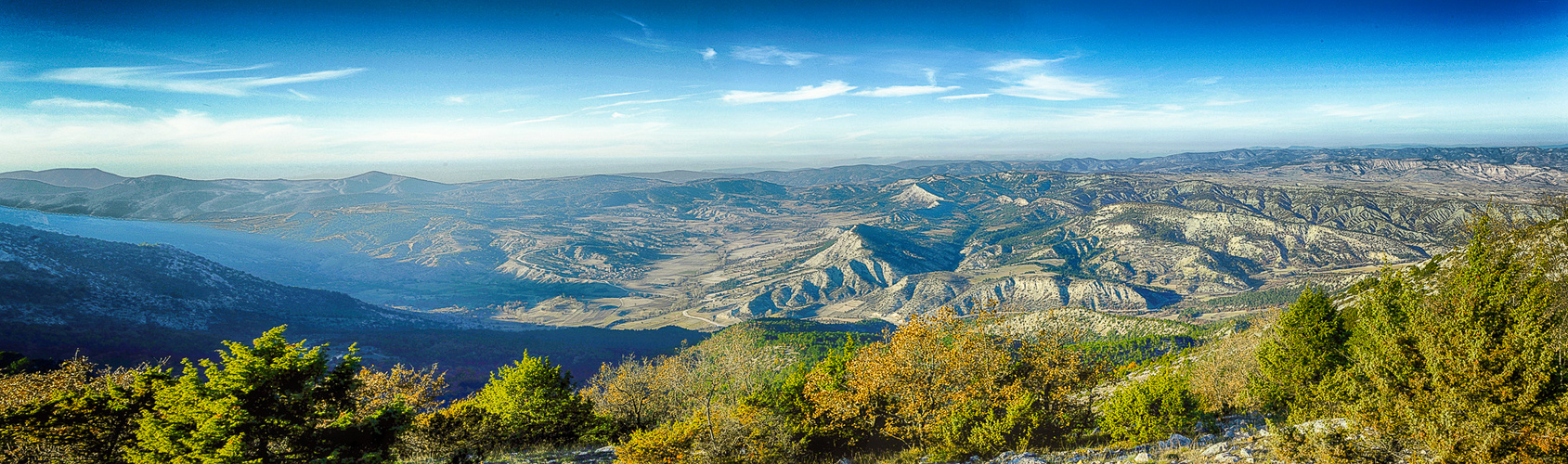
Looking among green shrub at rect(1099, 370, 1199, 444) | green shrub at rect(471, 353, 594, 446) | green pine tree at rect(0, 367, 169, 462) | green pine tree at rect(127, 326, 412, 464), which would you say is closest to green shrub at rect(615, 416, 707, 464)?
green pine tree at rect(127, 326, 412, 464)

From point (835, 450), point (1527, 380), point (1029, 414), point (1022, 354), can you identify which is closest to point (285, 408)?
point (835, 450)

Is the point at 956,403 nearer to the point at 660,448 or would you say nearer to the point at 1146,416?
the point at 1146,416

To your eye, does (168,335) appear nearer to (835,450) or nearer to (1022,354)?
(835,450)

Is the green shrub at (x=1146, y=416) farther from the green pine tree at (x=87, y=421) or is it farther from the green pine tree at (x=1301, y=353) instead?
the green pine tree at (x=87, y=421)

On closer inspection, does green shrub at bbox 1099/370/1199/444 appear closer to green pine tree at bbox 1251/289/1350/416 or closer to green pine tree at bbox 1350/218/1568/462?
green pine tree at bbox 1350/218/1568/462

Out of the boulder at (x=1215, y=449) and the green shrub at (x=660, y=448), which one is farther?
the green shrub at (x=660, y=448)

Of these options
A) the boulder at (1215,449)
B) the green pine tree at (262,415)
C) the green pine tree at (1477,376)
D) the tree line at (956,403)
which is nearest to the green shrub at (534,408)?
the tree line at (956,403)
